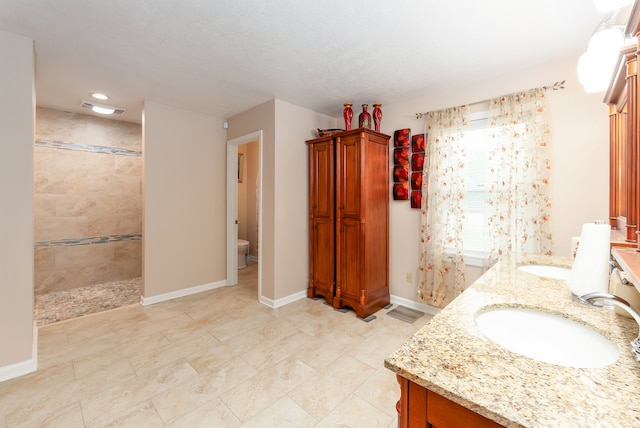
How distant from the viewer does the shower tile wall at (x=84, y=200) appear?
362 centimetres

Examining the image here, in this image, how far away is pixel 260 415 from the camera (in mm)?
1610

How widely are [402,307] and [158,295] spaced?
2.94m

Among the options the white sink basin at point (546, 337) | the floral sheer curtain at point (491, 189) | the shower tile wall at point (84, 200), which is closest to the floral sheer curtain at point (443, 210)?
the floral sheer curtain at point (491, 189)

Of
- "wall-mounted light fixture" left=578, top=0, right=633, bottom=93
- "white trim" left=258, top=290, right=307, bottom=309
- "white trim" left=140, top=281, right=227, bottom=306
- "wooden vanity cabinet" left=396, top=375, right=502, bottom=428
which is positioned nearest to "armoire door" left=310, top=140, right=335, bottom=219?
"white trim" left=258, top=290, right=307, bottom=309

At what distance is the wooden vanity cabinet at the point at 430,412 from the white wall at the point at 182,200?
3.43 meters

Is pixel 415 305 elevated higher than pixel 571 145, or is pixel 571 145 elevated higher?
pixel 571 145

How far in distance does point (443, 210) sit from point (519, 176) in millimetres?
718

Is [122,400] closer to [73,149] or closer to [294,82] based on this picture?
[294,82]

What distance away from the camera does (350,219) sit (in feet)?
10.0

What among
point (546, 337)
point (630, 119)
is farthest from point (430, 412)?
point (630, 119)

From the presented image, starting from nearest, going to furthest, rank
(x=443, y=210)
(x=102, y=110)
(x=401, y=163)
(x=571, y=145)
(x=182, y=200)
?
(x=571, y=145) → (x=443, y=210) → (x=401, y=163) → (x=102, y=110) → (x=182, y=200)

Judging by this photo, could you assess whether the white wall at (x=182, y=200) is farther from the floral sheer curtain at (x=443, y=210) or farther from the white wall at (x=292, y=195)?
the floral sheer curtain at (x=443, y=210)

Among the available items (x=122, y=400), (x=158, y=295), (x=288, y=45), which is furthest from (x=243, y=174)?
(x=122, y=400)

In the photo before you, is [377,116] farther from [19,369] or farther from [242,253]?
[19,369]
